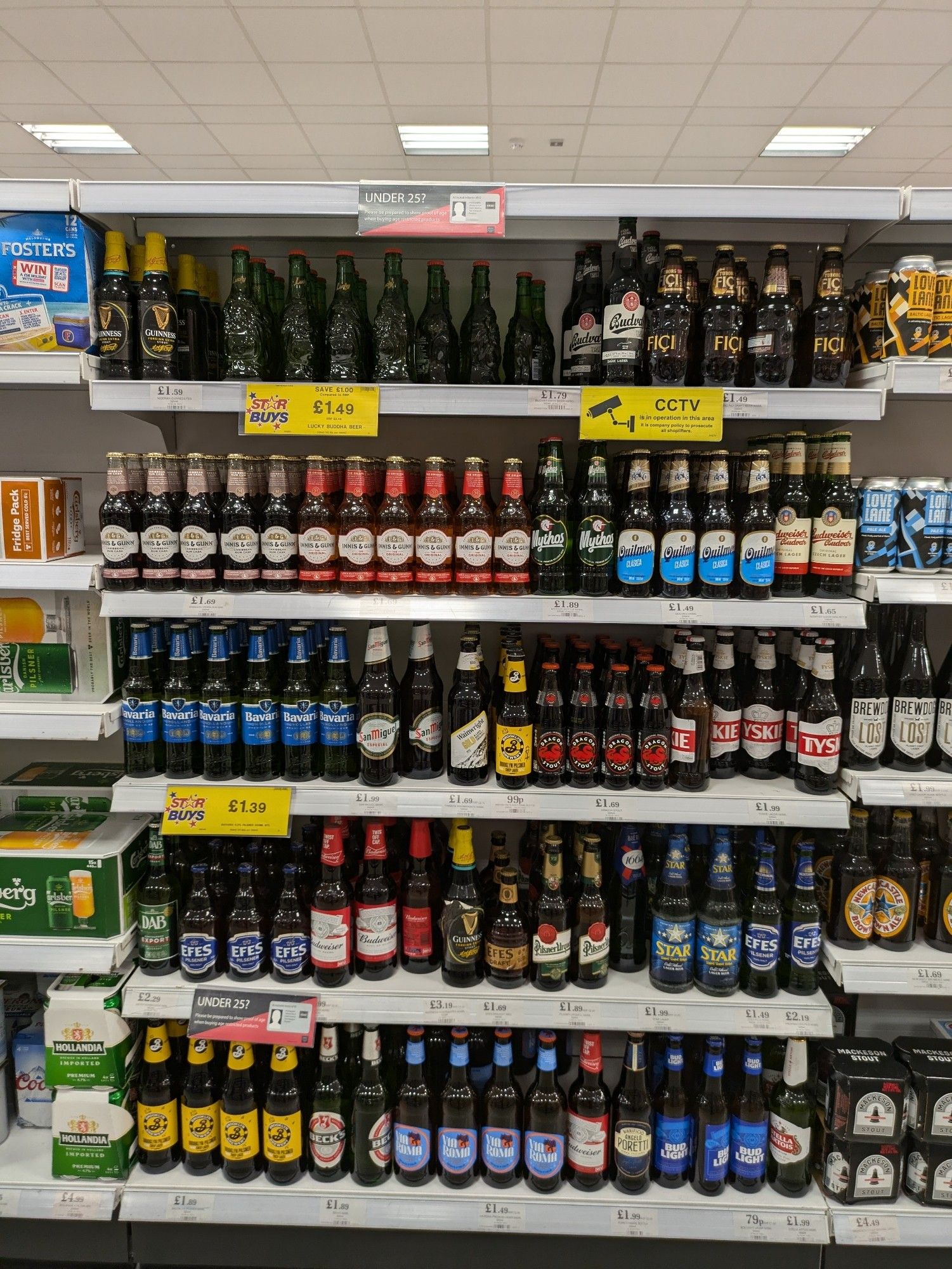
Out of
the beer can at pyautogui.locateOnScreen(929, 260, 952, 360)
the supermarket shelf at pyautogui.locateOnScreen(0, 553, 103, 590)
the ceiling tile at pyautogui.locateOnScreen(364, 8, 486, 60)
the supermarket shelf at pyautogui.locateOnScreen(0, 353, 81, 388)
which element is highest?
the ceiling tile at pyautogui.locateOnScreen(364, 8, 486, 60)

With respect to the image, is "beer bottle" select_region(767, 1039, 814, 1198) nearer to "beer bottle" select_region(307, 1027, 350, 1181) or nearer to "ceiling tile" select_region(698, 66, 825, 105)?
"beer bottle" select_region(307, 1027, 350, 1181)

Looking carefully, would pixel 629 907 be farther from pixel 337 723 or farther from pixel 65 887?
pixel 65 887

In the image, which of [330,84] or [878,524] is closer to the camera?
[878,524]

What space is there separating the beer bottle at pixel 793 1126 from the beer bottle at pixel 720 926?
0.72 ft

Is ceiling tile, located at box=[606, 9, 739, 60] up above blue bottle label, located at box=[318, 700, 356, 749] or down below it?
above

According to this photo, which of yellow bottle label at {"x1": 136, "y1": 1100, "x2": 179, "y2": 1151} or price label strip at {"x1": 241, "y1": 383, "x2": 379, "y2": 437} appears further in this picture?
yellow bottle label at {"x1": 136, "y1": 1100, "x2": 179, "y2": 1151}

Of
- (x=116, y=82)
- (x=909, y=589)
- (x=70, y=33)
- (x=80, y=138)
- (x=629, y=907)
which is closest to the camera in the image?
(x=909, y=589)

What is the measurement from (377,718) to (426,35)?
4095mm

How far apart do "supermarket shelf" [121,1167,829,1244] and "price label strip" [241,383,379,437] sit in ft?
6.24

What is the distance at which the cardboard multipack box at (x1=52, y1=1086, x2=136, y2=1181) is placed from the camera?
6.85ft

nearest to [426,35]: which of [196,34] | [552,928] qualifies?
[196,34]

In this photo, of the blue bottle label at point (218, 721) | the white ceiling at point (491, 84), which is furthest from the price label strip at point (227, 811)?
the white ceiling at point (491, 84)

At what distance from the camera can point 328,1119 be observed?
206 cm

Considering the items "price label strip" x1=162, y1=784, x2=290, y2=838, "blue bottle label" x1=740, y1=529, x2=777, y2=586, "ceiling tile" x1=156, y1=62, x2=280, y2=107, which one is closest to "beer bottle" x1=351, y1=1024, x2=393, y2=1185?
"price label strip" x1=162, y1=784, x2=290, y2=838
